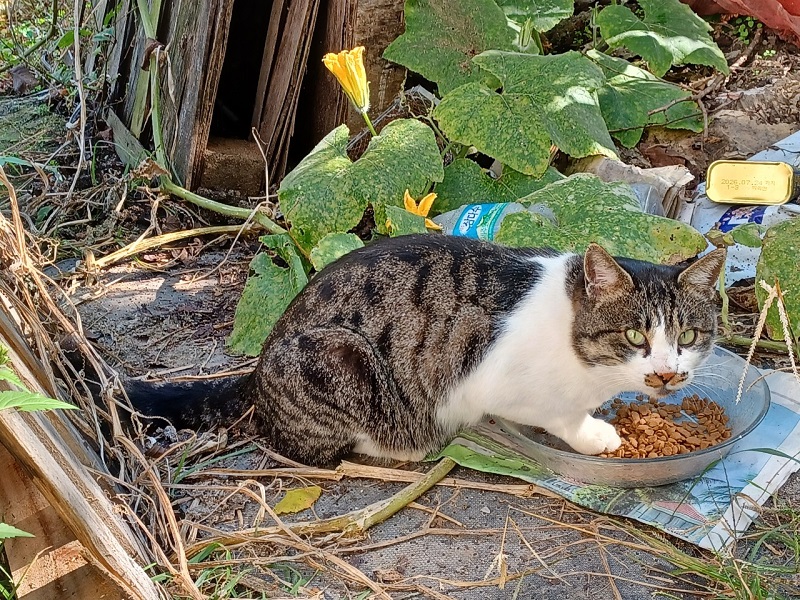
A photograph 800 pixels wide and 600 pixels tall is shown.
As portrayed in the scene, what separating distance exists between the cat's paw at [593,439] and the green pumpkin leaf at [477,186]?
1.12m

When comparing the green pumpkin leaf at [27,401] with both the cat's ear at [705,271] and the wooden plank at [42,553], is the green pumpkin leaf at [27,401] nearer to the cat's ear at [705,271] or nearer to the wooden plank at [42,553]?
the wooden plank at [42,553]

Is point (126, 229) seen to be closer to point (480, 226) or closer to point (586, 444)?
point (480, 226)

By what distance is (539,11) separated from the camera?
3.39 m

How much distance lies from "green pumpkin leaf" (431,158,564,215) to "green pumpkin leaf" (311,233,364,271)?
51 cm

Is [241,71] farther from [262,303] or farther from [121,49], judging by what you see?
[262,303]

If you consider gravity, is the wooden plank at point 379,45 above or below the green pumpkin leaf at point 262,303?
above

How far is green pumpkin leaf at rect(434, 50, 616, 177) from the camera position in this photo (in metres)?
2.78

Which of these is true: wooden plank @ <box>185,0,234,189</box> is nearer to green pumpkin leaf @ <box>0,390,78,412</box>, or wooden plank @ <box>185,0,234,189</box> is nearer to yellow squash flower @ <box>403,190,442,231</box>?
yellow squash flower @ <box>403,190,442,231</box>

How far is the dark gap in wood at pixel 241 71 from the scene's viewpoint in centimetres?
377

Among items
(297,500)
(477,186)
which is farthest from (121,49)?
(297,500)

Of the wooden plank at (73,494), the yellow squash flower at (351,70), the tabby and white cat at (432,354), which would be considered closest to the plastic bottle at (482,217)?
the tabby and white cat at (432,354)

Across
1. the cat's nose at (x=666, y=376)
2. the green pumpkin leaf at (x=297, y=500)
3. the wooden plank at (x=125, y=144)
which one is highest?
the cat's nose at (x=666, y=376)

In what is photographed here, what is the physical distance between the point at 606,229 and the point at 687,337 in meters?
0.56

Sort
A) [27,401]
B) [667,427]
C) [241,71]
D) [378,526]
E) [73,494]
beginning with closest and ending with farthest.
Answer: [27,401] → [73,494] → [378,526] → [667,427] → [241,71]
